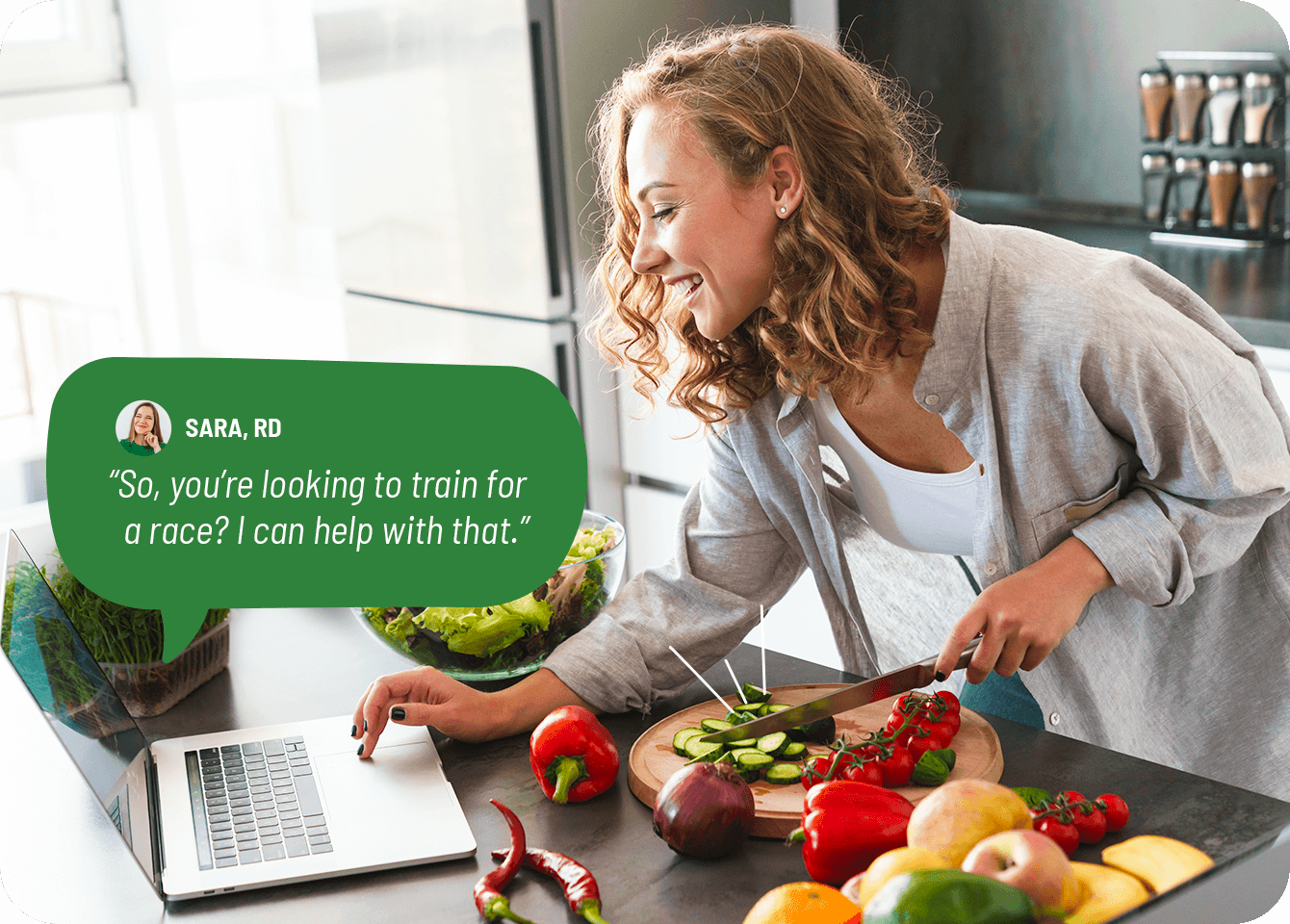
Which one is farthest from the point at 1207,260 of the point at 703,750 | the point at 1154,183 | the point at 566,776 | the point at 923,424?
the point at 566,776

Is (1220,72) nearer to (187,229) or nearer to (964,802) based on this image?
(964,802)

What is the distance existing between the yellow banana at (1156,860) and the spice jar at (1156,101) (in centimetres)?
203

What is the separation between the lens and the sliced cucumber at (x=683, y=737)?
111 cm

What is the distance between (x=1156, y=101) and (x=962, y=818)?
86.1 inches

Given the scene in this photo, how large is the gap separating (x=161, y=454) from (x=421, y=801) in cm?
38

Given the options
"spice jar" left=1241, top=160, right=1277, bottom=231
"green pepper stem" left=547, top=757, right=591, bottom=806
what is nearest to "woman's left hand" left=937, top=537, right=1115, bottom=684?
"green pepper stem" left=547, top=757, right=591, bottom=806

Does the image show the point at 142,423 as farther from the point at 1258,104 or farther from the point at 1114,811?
the point at 1258,104

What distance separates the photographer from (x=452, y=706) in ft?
3.83

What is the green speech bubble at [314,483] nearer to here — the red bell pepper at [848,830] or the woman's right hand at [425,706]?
the woman's right hand at [425,706]

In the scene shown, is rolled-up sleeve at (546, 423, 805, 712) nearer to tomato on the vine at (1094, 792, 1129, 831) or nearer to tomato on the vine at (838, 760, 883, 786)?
tomato on the vine at (838, 760, 883, 786)

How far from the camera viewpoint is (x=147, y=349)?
3449 millimetres

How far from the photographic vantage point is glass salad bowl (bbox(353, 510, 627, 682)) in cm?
128

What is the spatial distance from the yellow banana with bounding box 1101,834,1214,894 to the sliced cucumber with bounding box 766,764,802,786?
0.81 feet

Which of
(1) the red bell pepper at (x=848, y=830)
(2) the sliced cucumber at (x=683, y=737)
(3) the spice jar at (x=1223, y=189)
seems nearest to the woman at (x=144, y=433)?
(2) the sliced cucumber at (x=683, y=737)
